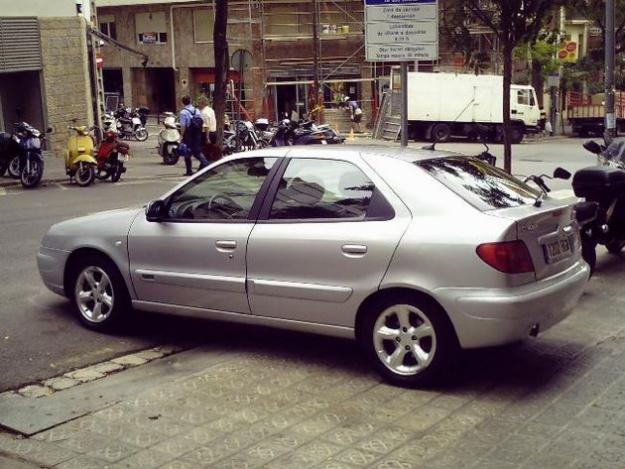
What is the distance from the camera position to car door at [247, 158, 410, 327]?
5.84 meters

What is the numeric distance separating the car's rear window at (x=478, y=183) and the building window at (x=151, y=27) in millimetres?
43365

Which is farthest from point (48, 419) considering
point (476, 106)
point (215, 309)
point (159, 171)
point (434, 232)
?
point (476, 106)

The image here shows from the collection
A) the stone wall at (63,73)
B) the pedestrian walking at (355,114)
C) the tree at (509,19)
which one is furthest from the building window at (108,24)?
the tree at (509,19)

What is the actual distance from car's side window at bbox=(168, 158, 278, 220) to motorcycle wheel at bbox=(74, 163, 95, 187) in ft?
39.7

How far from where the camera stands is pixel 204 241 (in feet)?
21.4

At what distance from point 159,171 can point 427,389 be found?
688 inches

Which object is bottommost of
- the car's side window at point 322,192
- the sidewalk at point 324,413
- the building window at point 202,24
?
the sidewalk at point 324,413

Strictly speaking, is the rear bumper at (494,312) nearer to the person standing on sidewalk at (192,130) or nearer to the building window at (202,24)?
the person standing on sidewalk at (192,130)

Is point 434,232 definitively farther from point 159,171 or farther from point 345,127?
point 345,127

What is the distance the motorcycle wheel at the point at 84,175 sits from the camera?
60.2 ft

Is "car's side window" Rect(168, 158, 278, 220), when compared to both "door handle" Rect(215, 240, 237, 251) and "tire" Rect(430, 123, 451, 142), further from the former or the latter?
"tire" Rect(430, 123, 451, 142)

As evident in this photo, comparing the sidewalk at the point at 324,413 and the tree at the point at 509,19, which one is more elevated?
the tree at the point at 509,19

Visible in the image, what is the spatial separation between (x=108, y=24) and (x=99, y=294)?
4556 cm

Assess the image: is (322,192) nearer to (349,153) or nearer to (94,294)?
(349,153)
